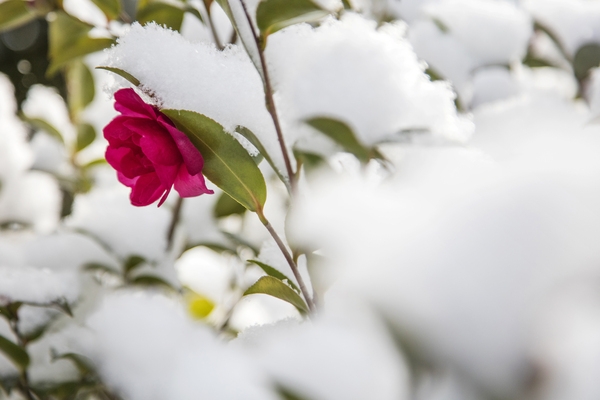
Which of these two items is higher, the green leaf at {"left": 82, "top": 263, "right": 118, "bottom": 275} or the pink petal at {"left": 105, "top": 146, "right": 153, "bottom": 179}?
the pink petal at {"left": 105, "top": 146, "right": 153, "bottom": 179}

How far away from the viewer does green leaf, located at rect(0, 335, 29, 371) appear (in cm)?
57

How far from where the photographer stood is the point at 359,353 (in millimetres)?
244

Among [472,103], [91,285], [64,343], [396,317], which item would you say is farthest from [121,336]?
[472,103]

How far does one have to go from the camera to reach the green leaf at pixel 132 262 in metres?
0.78

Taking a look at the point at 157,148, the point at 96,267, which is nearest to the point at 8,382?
the point at 96,267

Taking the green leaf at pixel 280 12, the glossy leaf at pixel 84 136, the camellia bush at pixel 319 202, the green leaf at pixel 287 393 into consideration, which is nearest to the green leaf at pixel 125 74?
the camellia bush at pixel 319 202

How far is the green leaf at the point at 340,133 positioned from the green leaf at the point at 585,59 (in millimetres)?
482

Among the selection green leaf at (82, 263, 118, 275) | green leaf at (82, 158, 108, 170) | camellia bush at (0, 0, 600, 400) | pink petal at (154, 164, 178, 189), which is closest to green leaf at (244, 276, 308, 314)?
camellia bush at (0, 0, 600, 400)

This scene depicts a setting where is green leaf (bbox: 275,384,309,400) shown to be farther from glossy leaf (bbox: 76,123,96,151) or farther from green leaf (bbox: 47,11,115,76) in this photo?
glossy leaf (bbox: 76,123,96,151)

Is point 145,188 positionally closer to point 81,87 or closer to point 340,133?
point 340,133

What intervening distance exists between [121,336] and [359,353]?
0.41 metres

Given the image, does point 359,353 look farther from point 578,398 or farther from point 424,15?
point 424,15

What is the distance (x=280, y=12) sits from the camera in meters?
0.43

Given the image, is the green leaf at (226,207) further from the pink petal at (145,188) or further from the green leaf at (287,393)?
the green leaf at (287,393)
